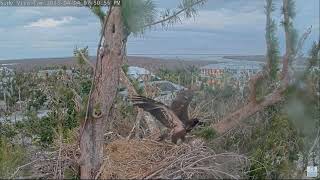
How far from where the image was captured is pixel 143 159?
141 inches

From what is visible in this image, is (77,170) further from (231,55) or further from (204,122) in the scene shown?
(231,55)

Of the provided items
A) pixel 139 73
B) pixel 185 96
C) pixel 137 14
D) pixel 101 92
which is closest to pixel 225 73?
pixel 185 96

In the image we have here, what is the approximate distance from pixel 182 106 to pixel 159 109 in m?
0.17

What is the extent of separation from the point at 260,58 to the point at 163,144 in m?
0.94

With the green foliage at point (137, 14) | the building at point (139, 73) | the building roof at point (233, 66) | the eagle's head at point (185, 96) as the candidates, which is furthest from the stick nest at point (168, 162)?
the building at point (139, 73)

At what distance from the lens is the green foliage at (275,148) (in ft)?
11.8

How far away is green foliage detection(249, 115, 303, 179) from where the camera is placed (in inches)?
142

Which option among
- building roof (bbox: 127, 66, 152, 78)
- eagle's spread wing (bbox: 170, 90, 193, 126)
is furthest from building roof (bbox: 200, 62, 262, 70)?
building roof (bbox: 127, 66, 152, 78)

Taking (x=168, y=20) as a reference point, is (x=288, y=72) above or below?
below

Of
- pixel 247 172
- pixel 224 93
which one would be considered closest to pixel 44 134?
pixel 224 93

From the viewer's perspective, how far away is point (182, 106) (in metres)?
3.68

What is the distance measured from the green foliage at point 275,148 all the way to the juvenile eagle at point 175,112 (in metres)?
0.55

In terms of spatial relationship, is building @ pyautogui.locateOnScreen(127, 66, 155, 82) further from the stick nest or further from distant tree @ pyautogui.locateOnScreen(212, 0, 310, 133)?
distant tree @ pyautogui.locateOnScreen(212, 0, 310, 133)

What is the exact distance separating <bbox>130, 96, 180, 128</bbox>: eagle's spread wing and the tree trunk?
0.34 m
